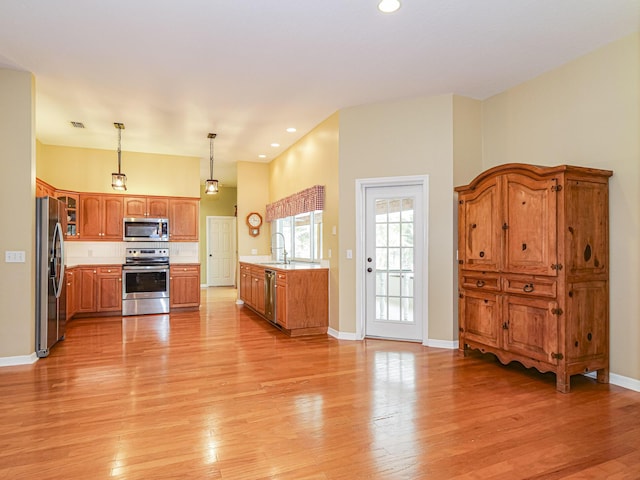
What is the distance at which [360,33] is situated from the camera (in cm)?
325

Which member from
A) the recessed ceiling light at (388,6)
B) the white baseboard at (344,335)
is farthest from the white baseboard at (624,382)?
the recessed ceiling light at (388,6)

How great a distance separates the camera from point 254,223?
311 inches

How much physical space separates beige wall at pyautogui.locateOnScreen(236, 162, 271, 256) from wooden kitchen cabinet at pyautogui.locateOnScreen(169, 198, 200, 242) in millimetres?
914

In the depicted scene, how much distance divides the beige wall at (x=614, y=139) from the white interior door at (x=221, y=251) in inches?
342

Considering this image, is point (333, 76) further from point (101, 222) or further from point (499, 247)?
point (101, 222)

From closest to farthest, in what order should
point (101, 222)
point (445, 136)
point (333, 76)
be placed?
1. point (333, 76)
2. point (445, 136)
3. point (101, 222)

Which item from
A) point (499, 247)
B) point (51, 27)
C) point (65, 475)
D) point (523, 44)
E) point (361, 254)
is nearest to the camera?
point (65, 475)

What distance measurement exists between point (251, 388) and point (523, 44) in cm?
380

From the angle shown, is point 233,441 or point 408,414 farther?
point 408,414

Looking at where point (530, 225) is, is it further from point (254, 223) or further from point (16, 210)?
point (254, 223)

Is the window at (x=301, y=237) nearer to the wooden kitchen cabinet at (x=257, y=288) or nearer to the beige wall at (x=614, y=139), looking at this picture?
the wooden kitchen cabinet at (x=257, y=288)

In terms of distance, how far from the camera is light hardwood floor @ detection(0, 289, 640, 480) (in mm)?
2141

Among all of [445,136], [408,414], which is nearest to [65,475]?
[408,414]

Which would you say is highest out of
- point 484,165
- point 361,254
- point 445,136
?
point 445,136
